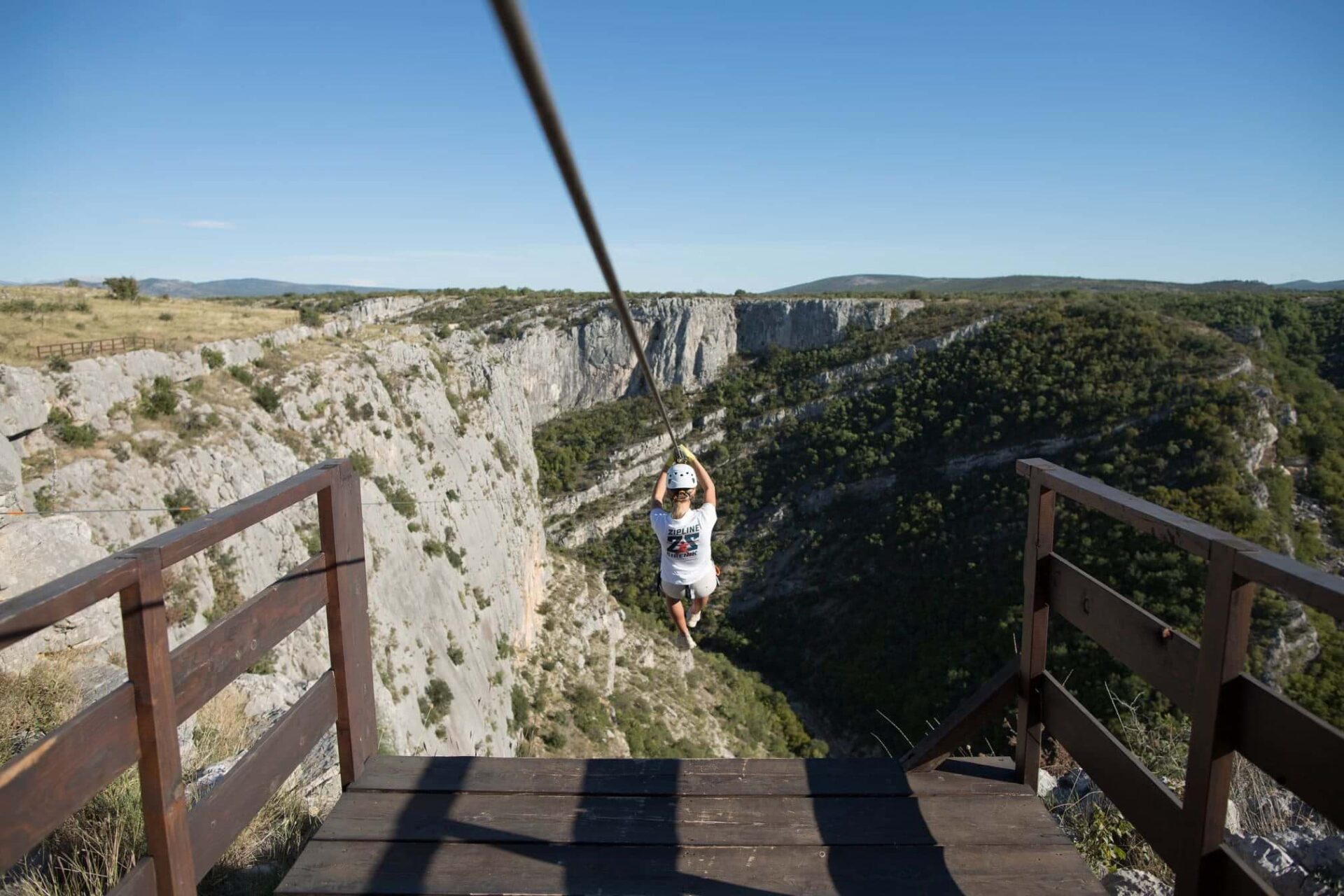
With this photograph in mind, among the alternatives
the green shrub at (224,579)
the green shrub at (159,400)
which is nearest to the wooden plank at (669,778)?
the green shrub at (224,579)

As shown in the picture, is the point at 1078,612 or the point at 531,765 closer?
the point at 1078,612

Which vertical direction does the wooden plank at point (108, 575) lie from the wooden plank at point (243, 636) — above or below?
above

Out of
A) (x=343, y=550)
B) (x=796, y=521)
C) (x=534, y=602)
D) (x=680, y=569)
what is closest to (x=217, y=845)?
(x=343, y=550)

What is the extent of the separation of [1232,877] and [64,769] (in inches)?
101

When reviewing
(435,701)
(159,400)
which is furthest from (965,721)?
(435,701)

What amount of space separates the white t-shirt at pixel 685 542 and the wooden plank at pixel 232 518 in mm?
2470

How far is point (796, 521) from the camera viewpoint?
36344mm

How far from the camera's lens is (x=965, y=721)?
116 inches

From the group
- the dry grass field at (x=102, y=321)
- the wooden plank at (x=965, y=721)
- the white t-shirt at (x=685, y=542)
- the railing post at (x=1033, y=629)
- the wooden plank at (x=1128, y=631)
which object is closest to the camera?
the wooden plank at (x=1128, y=631)

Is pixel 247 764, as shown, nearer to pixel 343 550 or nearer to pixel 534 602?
pixel 343 550

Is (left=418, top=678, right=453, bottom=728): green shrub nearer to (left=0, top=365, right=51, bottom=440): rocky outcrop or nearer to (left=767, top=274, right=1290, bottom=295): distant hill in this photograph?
(left=0, top=365, right=51, bottom=440): rocky outcrop

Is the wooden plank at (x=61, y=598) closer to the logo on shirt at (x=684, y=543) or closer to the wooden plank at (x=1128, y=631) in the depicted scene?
the wooden plank at (x=1128, y=631)

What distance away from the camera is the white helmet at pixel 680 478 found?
15.5ft

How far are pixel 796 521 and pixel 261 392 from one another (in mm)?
25926
